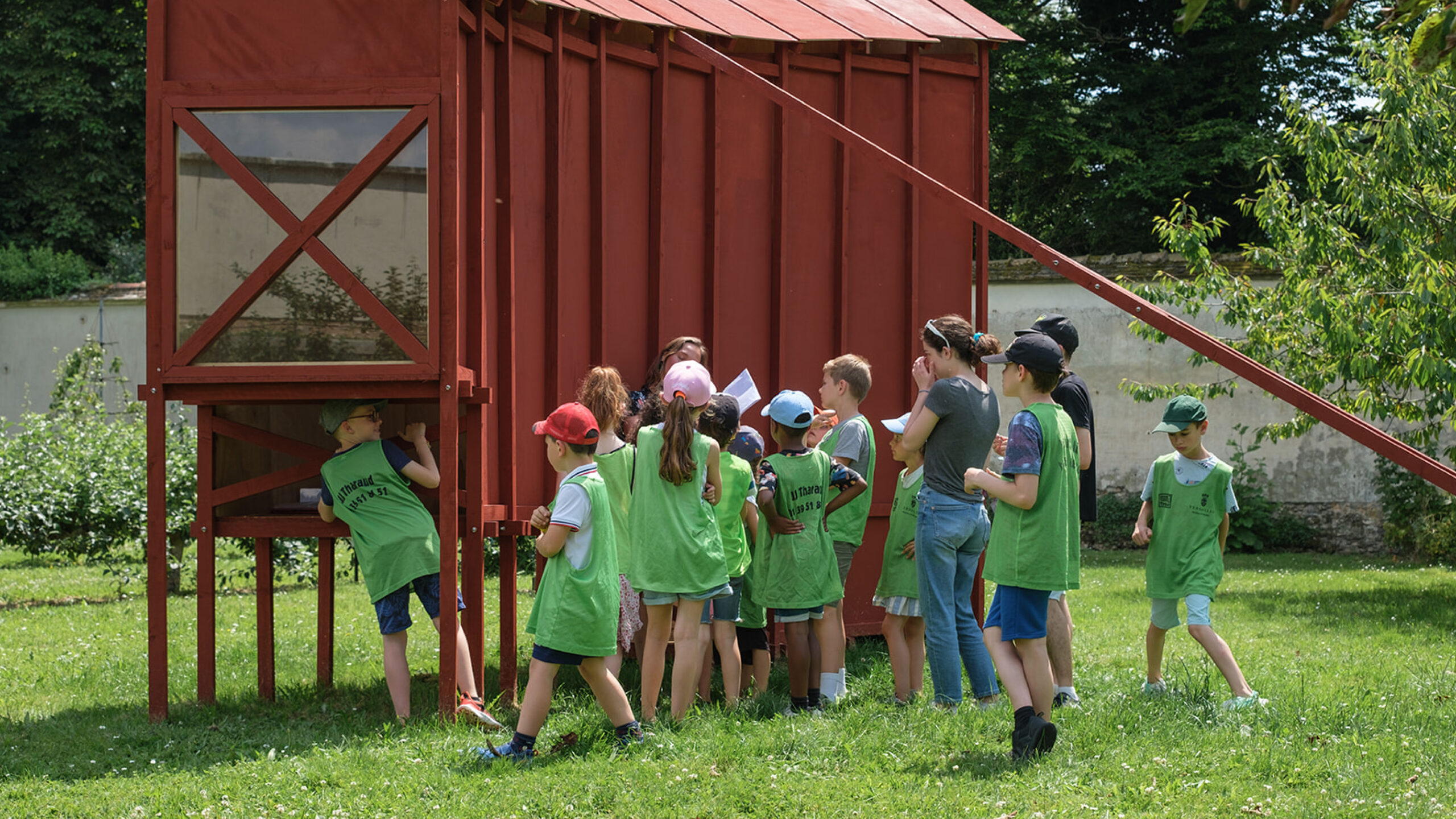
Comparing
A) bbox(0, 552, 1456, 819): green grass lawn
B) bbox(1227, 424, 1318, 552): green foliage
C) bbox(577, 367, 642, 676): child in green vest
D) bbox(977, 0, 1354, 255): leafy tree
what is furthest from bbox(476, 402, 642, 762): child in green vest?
bbox(977, 0, 1354, 255): leafy tree

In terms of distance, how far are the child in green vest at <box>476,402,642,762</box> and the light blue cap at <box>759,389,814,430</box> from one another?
1.09 meters

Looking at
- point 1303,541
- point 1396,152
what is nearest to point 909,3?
point 1396,152

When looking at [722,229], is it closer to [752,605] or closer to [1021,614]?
[752,605]

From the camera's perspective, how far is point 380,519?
20.5 feet

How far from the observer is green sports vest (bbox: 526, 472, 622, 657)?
5.21 meters

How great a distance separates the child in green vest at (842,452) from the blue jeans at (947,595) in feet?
1.86

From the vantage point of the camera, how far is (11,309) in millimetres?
24094

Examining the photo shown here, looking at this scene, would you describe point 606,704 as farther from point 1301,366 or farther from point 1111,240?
point 1111,240

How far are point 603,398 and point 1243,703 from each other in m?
3.10

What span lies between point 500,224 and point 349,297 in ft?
3.18

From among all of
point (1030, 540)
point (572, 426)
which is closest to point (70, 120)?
point (572, 426)

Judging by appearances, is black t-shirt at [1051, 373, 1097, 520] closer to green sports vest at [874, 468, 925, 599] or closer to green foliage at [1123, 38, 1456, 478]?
green sports vest at [874, 468, 925, 599]

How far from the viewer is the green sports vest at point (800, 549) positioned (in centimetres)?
620

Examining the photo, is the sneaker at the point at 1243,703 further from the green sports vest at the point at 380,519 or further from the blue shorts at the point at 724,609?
the green sports vest at the point at 380,519
